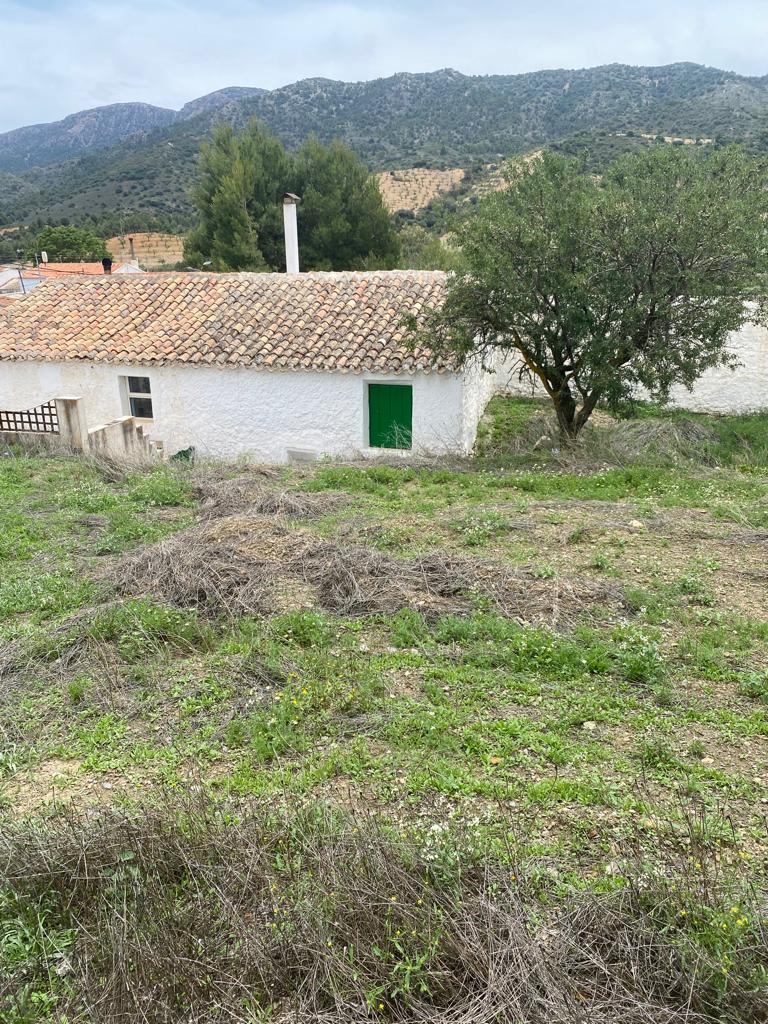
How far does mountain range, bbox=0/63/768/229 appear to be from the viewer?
137 feet

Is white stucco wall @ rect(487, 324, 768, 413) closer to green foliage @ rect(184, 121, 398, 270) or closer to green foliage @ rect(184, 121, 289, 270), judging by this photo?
green foliage @ rect(184, 121, 398, 270)

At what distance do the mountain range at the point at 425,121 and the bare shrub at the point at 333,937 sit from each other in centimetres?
3544

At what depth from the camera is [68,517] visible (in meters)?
8.20

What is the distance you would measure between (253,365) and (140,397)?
9.68 feet

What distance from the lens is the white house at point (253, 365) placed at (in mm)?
12656

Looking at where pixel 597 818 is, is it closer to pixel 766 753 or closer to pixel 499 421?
pixel 766 753

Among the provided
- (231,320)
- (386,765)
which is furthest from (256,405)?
(386,765)

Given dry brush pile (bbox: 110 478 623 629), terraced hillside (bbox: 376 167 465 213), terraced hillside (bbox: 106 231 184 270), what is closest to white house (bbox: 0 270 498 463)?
dry brush pile (bbox: 110 478 623 629)

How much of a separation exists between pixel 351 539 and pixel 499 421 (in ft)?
28.1

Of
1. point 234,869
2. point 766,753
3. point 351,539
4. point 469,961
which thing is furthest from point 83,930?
point 351,539

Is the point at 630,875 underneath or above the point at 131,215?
underneath

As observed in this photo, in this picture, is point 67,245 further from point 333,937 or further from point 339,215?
point 333,937

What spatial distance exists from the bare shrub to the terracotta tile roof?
32.1ft

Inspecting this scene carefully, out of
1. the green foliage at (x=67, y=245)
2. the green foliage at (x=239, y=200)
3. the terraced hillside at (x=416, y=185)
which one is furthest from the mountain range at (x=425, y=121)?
the green foliage at (x=239, y=200)
